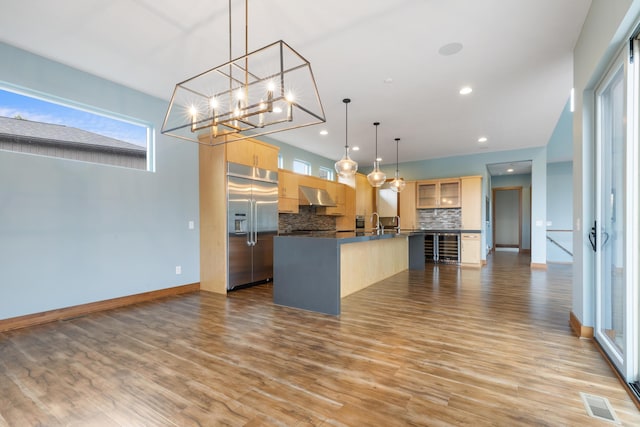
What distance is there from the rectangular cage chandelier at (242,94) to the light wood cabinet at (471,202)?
451 centimetres

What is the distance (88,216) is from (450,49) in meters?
4.56

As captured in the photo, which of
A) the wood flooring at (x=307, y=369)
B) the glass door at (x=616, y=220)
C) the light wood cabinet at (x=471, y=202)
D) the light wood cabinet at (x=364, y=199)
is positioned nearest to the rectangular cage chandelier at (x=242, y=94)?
the wood flooring at (x=307, y=369)

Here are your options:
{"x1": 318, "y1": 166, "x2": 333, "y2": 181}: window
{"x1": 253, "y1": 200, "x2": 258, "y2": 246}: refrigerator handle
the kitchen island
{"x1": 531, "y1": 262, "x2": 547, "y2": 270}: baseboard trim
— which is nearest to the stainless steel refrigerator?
{"x1": 253, "y1": 200, "x2": 258, "y2": 246}: refrigerator handle

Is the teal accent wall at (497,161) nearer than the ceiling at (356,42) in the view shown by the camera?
No

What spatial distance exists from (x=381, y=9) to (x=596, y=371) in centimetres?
323

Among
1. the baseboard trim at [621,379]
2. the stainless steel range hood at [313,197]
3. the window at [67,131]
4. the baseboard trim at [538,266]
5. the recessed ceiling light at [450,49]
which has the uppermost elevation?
the recessed ceiling light at [450,49]

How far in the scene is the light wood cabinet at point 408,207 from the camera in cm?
835

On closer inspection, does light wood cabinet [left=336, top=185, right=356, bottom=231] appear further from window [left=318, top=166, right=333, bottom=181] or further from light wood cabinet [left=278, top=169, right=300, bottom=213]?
light wood cabinet [left=278, top=169, right=300, bottom=213]

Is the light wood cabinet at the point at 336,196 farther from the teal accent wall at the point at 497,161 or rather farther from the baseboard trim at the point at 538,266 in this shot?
the baseboard trim at the point at 538,266

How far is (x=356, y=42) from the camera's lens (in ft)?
10.1

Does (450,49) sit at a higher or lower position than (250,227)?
higher

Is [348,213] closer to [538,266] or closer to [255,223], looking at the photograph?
[255,223]

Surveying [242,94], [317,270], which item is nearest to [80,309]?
[317,270]

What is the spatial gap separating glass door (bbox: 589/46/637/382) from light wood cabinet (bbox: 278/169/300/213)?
4691 mm
